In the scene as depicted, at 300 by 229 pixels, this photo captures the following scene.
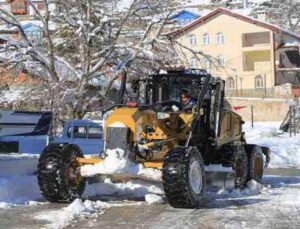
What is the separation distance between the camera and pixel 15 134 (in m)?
17.4

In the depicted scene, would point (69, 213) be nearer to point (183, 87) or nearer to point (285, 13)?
point (183, 87)

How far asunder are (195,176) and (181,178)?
2.24 ft

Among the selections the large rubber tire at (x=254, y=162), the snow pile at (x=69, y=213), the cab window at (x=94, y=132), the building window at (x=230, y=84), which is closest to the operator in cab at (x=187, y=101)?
the snow pile at (x=69, y=213)

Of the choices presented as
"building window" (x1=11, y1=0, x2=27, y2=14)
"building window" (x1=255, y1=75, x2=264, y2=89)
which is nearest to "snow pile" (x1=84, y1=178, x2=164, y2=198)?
"building window" (x1=11, y1=0, x2=27, y2=14)

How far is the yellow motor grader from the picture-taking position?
34.7 ft

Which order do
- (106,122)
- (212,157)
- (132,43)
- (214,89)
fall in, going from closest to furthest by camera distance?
(106,122) < (214,89) < (212,157) < (132,43)

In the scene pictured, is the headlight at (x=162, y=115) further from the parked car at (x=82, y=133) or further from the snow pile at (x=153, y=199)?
the parked car at (x=82, y=133)

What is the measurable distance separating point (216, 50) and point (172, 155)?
62889 mm

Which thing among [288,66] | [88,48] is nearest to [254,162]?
[88,48]

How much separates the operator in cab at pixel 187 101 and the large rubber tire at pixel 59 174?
6.84ft

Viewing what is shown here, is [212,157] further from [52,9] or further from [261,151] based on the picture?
[52,9]

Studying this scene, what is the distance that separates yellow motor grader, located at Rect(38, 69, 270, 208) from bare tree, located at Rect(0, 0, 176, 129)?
1121 centimetres

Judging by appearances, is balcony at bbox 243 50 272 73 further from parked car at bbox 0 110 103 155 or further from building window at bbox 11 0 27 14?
parked car at bbox 0 110 103 155

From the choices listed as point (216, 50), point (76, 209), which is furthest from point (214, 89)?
point (216, 50)
